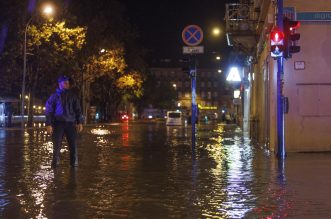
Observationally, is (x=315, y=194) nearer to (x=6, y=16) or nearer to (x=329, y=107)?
(x=329, y=107)

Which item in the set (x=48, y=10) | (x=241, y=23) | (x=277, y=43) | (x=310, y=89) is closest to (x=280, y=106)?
(x=277, y=43)

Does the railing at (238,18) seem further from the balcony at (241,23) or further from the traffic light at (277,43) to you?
the traffic light at (277,43)

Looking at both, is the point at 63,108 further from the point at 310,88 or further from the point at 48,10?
the point at 48,10

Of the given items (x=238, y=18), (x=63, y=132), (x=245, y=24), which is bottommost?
(x=63, y=132)

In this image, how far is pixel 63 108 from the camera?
13859 mm

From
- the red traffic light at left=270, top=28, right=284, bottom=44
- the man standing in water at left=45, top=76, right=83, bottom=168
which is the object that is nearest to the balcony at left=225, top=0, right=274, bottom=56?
the red traffic light at left=270, top=28, right=284, bottom=44

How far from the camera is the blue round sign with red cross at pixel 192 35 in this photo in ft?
68.2

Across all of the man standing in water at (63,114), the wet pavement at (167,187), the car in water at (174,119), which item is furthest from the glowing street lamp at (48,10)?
the man standing in water at (63,114)

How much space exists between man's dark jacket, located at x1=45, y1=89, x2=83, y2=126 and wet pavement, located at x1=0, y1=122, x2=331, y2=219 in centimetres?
116

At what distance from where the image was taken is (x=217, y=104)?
194 metres

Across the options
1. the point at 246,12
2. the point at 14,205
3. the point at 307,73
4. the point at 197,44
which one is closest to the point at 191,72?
the point at 197,44

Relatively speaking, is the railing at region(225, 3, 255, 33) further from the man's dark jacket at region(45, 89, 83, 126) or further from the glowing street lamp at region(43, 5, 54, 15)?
the glowing street lamp at region(43, 5, 54, 15)

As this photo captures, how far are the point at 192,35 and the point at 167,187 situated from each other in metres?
10.2

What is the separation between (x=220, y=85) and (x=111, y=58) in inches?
5173
